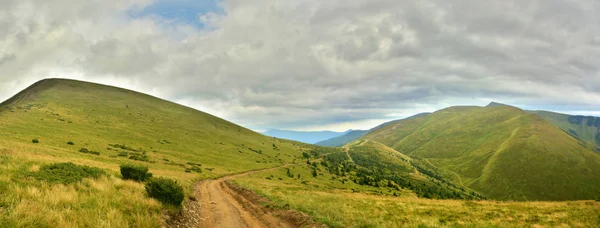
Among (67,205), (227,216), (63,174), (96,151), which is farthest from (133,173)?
(96,151)

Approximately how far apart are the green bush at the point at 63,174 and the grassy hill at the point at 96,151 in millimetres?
530

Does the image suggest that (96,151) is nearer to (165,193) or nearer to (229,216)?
(165,193)

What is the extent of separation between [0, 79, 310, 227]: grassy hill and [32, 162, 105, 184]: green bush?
53 cm

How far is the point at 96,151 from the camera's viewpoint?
47938 mm

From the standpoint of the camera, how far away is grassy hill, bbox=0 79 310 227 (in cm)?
1137

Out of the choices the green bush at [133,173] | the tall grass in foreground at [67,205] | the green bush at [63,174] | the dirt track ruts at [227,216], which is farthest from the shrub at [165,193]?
A: the green bush at [133,173]

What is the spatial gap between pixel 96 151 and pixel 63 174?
36983 millimetres

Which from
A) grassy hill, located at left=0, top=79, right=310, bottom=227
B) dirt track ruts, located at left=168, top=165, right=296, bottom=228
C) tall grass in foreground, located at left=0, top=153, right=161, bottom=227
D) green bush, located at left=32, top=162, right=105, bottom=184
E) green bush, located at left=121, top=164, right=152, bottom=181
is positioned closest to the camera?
tall grass in foreground, located at left=0, top=153, right=161, bottom=227

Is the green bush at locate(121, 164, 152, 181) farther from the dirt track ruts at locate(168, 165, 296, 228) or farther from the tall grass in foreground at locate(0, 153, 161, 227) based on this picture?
the tall grass in foreground at locate(0, 153, 161, 227)

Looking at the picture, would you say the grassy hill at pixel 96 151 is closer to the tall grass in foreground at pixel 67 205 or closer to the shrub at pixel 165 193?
the tall grass in foreground at pixel 67 205

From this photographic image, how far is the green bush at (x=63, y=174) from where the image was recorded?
15.5m

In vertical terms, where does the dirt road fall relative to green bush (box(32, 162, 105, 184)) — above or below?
below

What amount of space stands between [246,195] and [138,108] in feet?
359

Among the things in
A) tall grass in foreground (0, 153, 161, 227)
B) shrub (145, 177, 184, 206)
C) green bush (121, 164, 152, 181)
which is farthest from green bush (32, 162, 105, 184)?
shrub (145, 177, 184, 206)
